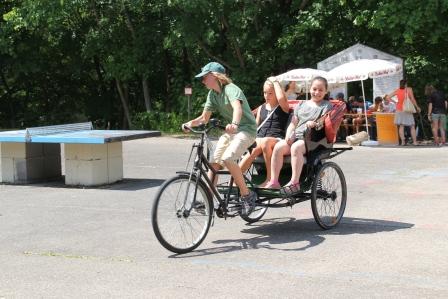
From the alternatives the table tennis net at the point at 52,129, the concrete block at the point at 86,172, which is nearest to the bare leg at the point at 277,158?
the concrete block at the point at 86,172

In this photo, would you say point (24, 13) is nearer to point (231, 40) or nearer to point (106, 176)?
point (231, 40)

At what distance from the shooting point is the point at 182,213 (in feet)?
21.7

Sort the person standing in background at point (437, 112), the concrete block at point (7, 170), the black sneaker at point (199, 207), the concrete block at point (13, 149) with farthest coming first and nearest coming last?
the person standing in background at point (437, 112) → the concrete block at point (7, 170) → the concrete block at point (13, 149) → the black sneaker at point (199, 207)

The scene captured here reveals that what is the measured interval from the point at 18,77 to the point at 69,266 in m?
28.2

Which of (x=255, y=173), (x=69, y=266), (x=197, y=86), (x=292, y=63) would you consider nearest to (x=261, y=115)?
(x=255, y=173)

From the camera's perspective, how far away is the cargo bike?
656 centimetres

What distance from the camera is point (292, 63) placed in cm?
2505

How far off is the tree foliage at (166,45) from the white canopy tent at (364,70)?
1.17 m

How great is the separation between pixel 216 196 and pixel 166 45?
721 inches

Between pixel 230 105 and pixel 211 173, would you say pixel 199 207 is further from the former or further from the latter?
pixel 230 105

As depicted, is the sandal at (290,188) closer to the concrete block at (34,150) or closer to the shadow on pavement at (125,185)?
the shadow on pavement at (125,185)

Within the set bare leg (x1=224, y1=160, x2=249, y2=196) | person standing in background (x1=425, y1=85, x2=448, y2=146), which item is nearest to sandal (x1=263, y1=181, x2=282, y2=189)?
bare leg (x1=224, y1=160, x2=249, y2=196)

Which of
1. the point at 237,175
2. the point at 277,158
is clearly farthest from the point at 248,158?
the point at 237,175

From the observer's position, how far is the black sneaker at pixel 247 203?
7.13 m
